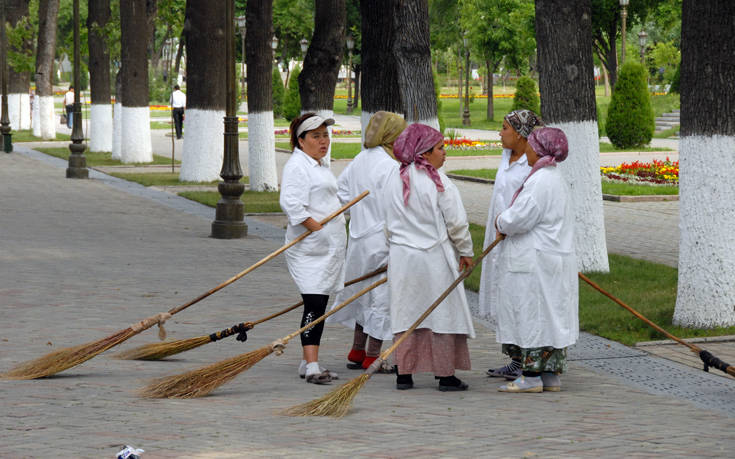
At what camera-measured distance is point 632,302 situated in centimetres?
995

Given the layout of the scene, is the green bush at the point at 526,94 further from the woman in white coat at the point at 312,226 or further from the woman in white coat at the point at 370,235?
the woman in white coat at the point at 312,226

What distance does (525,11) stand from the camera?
48.6 m

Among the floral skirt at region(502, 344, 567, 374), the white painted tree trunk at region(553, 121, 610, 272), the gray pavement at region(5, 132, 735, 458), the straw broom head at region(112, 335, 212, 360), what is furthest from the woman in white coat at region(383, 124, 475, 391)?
the white painted tree trunk at region(553, 121, 610, 272)

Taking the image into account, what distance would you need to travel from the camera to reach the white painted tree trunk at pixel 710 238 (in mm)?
8711

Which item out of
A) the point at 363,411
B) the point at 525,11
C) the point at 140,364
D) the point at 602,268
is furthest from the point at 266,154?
the point at 525,11

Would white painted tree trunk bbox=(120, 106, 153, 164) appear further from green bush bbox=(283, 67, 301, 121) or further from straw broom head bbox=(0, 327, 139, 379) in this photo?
straw broom head bbox=(0, 327, 139, 379)

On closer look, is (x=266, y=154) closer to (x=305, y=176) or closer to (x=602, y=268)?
(x=602, y=268)

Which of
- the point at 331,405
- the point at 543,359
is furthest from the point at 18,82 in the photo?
the point at 331,405

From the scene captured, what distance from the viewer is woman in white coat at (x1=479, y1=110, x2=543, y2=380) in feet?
24.6

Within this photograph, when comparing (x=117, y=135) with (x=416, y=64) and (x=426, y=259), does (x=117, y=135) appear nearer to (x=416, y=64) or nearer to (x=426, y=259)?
(x=416, y=64)

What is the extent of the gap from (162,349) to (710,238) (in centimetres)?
400

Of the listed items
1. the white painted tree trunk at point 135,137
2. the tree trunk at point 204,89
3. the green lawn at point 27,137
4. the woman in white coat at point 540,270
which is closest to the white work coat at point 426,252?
the woman in white coat at point 540,270

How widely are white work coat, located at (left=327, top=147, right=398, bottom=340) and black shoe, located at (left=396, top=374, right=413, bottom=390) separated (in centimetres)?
45

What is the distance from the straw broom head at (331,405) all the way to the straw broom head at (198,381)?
65 centimetres
